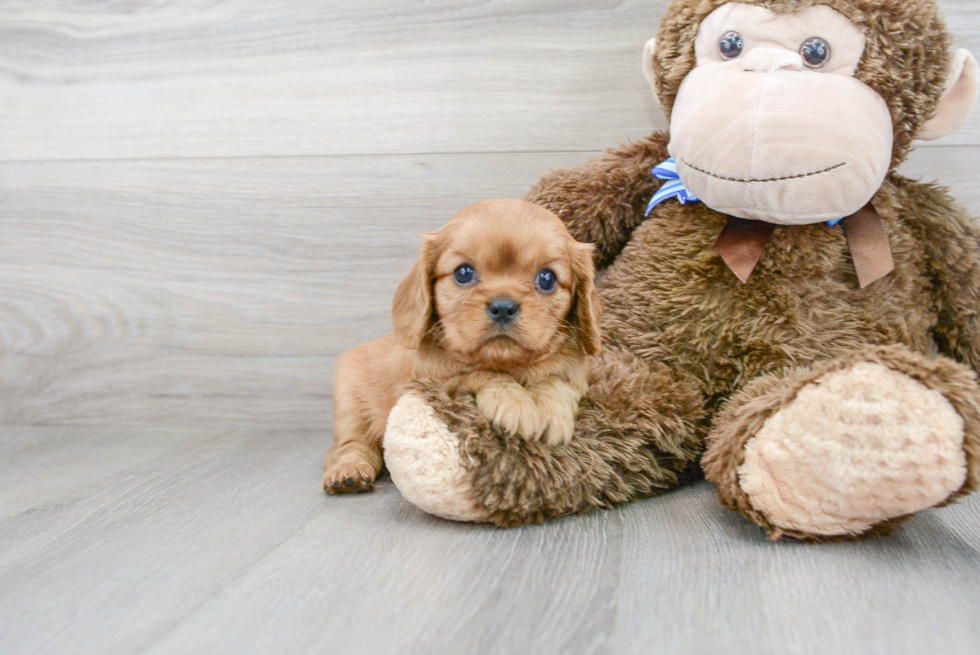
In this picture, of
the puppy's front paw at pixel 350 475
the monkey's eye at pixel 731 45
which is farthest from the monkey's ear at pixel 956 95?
the puppy's front paw at pixel 350 475

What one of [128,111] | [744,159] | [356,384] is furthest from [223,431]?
[744,159]

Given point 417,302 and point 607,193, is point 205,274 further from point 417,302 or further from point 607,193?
point 607,193

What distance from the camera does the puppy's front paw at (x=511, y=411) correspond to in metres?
1.16

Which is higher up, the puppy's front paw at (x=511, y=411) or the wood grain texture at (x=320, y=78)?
the wood grain texture at (x=320, y=78)

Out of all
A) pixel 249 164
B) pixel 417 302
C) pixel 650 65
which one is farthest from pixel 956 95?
pixel 249 164

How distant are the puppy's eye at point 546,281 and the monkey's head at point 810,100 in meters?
0.30

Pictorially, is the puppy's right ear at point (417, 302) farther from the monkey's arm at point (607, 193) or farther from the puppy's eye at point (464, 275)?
the monkey's arm at point (607, 193)

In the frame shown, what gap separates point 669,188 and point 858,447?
0.63m

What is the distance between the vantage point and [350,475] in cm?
138

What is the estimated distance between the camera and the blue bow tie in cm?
142

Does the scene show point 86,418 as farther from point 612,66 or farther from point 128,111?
point 612,66

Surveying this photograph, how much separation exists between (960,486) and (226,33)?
5.67 feet

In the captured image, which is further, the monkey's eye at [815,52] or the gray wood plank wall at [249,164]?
the gray wood plank wall at [249,164]

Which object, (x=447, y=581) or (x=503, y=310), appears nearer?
(x=447, y=581)
